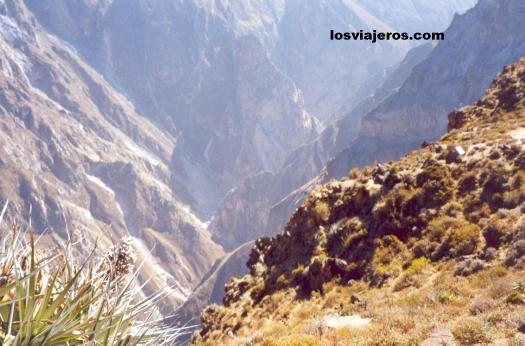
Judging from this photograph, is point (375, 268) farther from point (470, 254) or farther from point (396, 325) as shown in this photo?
point (396, 325)

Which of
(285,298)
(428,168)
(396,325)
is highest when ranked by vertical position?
(428,168)

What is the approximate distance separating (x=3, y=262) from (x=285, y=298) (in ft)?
43.6

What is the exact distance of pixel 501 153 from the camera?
61.3ft

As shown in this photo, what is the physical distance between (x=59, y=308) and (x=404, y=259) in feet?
41.4

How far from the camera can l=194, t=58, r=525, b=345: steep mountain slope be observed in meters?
9.95

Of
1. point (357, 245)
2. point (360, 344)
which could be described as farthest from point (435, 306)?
point (357, 245)

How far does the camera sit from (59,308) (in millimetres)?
5293

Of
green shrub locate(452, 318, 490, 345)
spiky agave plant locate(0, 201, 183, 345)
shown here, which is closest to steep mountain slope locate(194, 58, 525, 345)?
green shrub locate(452, 318, 490, 345)

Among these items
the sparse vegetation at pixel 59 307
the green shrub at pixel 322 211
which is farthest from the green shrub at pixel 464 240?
the sparse vegetation at pixel 59 307

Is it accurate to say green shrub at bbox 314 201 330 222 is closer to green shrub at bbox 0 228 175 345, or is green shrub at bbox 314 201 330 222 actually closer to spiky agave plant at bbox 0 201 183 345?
spiky agave plant at bbox 0 201 183 345

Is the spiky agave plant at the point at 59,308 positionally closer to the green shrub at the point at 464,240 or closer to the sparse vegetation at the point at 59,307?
the sparse vegetation at the point at 59,307

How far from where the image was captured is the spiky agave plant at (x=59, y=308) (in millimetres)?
4402

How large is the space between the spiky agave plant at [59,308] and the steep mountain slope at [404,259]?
501 centimetres

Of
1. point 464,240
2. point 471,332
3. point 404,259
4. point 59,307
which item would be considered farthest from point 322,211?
point 59,307
